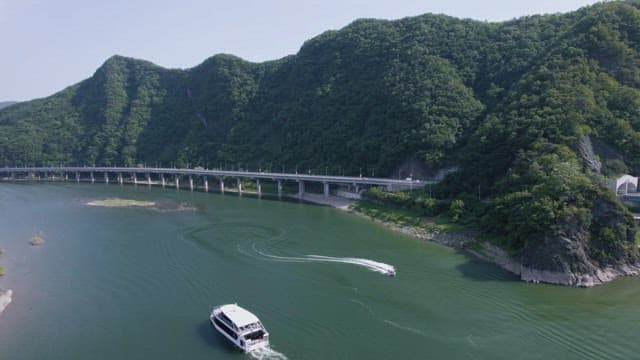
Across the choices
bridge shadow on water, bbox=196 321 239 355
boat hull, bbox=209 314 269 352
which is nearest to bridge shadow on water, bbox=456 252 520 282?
boat hull, bbox=209 314 269 352

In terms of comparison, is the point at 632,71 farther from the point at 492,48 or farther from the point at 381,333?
the point at 381,333

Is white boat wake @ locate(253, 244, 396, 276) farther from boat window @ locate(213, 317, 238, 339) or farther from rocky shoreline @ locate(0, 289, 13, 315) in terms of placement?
rocky shoreline @ locate(0, 289, 13, 315)

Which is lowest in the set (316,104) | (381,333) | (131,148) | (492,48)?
(381,333)

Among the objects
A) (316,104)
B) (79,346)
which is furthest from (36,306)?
(316,104)

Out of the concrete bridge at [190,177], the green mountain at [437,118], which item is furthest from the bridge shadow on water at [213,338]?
the concrete bridge at [190,177]

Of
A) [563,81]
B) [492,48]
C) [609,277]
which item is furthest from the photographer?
[492,48]

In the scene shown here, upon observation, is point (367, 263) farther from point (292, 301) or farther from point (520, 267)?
point (520, 267)

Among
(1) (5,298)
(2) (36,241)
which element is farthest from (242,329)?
(2) (36,241)
